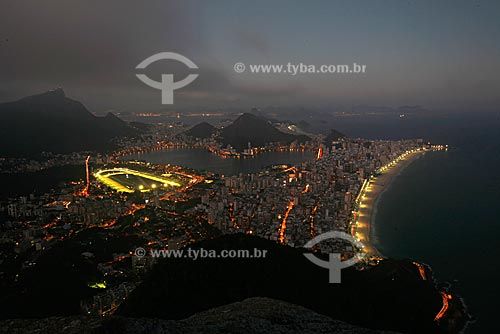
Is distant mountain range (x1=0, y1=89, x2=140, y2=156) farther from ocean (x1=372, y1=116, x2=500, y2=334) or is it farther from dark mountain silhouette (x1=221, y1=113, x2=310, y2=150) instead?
ocean (x1=372, y1=116, x2=500, y2=334)

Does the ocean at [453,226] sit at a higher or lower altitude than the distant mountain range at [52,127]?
lower

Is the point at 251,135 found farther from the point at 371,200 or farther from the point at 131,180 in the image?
the point at 371,200

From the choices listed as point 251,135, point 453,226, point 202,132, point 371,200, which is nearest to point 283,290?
point 453,226

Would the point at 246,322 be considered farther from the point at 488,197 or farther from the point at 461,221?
the point at 488,197

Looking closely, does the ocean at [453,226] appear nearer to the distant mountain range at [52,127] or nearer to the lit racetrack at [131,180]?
the lit racetrack at [131,180]

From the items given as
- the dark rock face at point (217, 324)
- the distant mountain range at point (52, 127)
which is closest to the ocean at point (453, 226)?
the dark rock face at point (217, 324)
